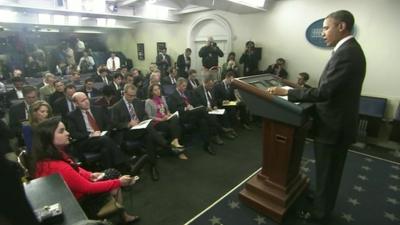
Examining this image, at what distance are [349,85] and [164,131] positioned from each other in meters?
2.37

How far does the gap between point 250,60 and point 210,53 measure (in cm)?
109

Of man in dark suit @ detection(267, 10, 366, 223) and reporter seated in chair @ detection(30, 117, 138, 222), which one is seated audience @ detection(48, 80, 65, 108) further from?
man in dark suit @ detection(267, 10, 366, 223)

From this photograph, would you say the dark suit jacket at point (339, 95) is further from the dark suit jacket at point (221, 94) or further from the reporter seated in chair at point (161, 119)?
the dark suit jacket at point (221, 94)

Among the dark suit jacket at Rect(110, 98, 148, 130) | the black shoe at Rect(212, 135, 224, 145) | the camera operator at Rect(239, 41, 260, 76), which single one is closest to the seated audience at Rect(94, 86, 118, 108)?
the dark suit jacket at Rect(110, 98, 148, 130)

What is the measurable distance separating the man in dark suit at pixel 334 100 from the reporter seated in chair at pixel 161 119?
182cm

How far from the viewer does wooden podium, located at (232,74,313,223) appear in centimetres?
188

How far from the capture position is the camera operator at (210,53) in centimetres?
617

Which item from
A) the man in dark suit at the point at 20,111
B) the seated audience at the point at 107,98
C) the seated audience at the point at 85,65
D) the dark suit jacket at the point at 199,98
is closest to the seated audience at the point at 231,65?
the dark suit jacket at the point at 199,98

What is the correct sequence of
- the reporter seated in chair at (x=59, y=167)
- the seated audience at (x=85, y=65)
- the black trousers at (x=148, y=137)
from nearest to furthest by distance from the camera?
1. the reporter seated in chair at (x=59, y=167)
2. the black trousers at (x=148, y=137)
3. the seated audience at (x=85, y=65)

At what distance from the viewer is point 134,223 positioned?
2.12 m

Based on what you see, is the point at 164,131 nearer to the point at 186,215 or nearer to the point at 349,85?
the point at 186,215

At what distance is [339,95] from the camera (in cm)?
171

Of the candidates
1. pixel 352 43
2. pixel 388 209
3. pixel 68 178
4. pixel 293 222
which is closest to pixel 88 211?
pixel 68 178

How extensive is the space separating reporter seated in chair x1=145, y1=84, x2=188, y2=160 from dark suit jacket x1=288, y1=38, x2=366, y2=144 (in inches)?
76.7
